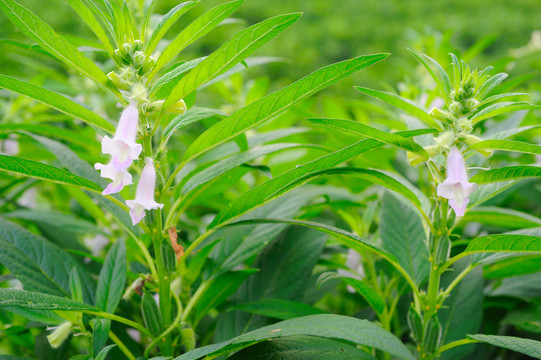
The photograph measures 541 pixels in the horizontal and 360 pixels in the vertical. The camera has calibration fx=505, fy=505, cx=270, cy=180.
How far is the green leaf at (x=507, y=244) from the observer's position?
30.9 inches

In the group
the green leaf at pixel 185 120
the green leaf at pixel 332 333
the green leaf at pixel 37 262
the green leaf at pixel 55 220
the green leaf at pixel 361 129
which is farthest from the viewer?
the green leaf at pixel 55 220

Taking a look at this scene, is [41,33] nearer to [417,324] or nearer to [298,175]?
[298,175]

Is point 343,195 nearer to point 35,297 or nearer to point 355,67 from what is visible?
point 355,67

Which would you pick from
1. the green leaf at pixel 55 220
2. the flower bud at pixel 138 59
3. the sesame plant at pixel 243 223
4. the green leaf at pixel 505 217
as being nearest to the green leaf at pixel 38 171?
the sesame plant at pixel 243 223

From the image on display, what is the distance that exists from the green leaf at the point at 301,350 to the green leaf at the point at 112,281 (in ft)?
0.84

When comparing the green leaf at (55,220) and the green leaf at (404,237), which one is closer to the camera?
the green leaf at (404,237)

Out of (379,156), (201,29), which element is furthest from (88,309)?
(379,156)

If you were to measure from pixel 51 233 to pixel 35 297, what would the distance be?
0.59 meters

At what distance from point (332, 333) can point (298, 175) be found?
0.26 metres

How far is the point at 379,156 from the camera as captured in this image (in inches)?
64.9

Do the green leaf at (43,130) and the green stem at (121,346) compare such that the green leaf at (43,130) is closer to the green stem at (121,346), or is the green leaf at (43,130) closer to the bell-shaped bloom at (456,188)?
the green stem at (121,346)

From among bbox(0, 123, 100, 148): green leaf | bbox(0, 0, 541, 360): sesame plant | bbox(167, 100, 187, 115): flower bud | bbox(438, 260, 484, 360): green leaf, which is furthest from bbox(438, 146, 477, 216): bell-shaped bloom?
bbox(0, 123, 100, 148): green leaf

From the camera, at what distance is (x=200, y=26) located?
81 centimetres

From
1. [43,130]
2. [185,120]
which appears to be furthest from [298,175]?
[43,130]
